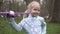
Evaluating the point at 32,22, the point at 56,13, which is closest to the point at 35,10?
the point at 32,22

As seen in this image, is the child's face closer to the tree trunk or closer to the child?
the child

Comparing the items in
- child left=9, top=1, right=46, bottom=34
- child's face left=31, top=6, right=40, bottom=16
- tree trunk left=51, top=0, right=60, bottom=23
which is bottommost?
tree trunk left=51, top=0, right=60, bottom=23

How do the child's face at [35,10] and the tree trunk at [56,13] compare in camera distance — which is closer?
the child's face at [35,10]

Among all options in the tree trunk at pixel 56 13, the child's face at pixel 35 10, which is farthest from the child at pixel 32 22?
the tree trunk at pixel 56 13

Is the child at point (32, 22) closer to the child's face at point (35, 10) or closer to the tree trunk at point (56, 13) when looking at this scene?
the child's face at point (35, 10)

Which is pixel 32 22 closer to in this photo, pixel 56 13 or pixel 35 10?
pixel 35 10

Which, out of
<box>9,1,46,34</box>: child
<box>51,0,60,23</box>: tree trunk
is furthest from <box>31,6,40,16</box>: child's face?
<box>51,0,60,23</box>: tree trunk

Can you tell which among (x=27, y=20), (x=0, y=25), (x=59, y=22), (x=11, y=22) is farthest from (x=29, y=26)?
(x=59, y=22)

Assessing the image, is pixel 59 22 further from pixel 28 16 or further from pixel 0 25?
pixel 28 16

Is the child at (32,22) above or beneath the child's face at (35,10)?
beneath

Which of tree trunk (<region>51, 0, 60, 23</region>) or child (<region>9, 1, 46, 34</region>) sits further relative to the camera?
tree trunk (<region>51, 0, 60, 23</region>)

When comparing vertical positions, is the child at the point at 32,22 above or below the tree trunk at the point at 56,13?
above

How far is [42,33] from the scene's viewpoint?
4902 millimetres

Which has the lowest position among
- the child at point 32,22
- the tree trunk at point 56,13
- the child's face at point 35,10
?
the tree trunk at point 56,13
